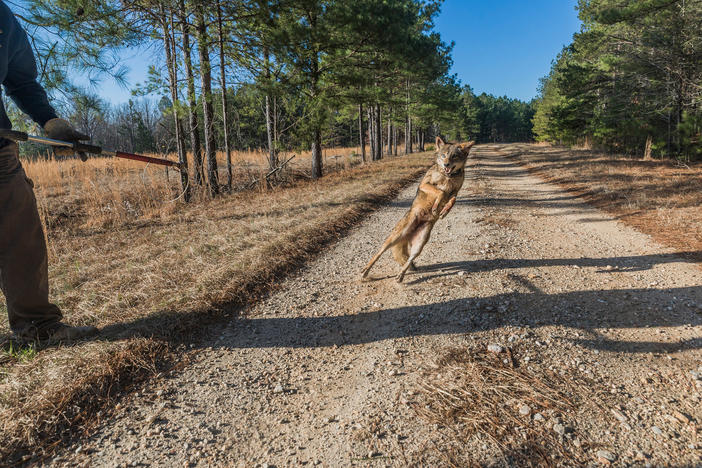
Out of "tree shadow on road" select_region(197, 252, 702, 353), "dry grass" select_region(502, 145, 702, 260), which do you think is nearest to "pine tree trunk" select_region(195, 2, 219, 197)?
"tree shadow on road" select_region(197, 252, 702, 353)

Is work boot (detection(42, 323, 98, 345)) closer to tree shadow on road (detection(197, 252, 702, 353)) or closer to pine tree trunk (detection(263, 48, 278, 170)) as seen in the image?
tree shadow on road (detection(197, 252, 702, 353))

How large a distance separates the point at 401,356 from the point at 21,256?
2.99 meters

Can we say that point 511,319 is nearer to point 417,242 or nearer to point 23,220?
point 417,242

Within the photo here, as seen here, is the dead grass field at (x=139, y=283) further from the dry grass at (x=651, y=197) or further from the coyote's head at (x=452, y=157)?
the dry grass at (x=651, y=197)

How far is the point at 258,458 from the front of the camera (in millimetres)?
1831

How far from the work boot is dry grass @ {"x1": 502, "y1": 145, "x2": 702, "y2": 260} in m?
7.04

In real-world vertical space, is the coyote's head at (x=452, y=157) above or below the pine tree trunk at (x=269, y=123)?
below

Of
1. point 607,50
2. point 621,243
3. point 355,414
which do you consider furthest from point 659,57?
point 355,414

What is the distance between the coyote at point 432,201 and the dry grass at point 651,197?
11.9 ft

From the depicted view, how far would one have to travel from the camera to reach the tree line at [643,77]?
46.2 ft

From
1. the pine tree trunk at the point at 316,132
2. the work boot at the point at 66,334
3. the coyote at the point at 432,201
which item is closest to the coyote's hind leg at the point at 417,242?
the coyote at the point at 432,201

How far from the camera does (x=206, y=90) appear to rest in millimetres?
10000

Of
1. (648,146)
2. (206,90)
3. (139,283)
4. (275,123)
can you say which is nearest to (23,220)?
(139,283)

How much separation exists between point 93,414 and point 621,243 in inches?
268
